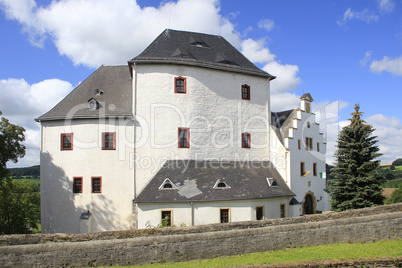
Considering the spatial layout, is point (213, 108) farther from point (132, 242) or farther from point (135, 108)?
point (132, 242)

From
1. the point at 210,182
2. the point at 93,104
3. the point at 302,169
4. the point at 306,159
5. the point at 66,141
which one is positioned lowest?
the point at 210,182

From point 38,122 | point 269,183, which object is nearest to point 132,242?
point 269,183

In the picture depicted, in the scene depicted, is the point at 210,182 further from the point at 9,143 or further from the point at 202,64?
the point at 9,143

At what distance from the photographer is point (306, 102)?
25281 millimetres

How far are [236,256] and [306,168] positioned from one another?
14.5 m

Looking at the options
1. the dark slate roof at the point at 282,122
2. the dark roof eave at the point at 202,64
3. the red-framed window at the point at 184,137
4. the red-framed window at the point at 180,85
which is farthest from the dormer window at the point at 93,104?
the dark slate roof at the point at 282,122

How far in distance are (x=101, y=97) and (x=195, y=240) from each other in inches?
562

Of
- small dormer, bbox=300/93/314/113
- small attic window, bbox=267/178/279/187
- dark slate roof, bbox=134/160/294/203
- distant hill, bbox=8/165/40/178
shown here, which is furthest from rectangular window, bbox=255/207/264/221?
distant hill, bbox=8/165/40/178

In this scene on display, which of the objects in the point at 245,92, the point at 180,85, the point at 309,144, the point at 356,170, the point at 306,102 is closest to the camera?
the point at 356,170

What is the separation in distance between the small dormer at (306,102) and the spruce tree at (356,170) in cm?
442

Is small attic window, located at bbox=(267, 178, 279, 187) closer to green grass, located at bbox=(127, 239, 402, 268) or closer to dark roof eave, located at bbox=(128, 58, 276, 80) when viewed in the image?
green grass, located at bbox=(127, 239, 402, 268)

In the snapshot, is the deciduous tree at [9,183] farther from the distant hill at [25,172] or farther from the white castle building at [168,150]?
the distant hill at [25,172]

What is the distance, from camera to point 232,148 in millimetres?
22422

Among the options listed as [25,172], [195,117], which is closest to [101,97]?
[195,117]
